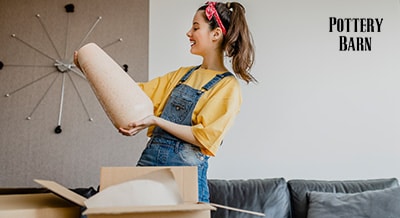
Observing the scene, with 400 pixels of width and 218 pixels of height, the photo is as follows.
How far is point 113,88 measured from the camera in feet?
3.45

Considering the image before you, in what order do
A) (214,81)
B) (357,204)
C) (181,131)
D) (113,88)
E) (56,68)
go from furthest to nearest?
(56,68) → (357,204) → (214,81) → (181,131) → (113,88)

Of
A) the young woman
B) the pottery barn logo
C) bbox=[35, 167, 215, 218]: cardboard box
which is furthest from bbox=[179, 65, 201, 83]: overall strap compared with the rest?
the pottery barn logo

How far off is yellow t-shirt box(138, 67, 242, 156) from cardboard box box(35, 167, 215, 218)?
10.5 inches

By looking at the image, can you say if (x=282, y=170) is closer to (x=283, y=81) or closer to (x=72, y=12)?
(x=283, y=81)

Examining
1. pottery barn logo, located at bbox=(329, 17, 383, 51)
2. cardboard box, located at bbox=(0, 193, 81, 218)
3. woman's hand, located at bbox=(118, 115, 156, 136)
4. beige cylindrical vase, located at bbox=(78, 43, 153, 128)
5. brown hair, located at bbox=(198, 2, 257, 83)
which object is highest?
pottery barn logo, located at bbox=(329, 17, 383, 51)

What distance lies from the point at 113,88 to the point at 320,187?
4.98ft

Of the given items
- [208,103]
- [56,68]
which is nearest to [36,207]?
[208,103]

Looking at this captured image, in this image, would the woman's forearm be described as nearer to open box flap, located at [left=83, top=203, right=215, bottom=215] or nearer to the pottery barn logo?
open box flap, located at [left=83, top=203, right=215, bottom=215]

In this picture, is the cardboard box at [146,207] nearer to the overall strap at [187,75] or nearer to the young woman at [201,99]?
the young woman at [201,99]

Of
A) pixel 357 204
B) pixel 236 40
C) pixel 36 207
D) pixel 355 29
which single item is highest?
pixel 355 29

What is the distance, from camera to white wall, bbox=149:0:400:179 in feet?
8.13

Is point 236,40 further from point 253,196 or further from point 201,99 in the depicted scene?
point 253,196

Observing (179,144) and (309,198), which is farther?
(309,198)

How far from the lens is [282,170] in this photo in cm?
247
